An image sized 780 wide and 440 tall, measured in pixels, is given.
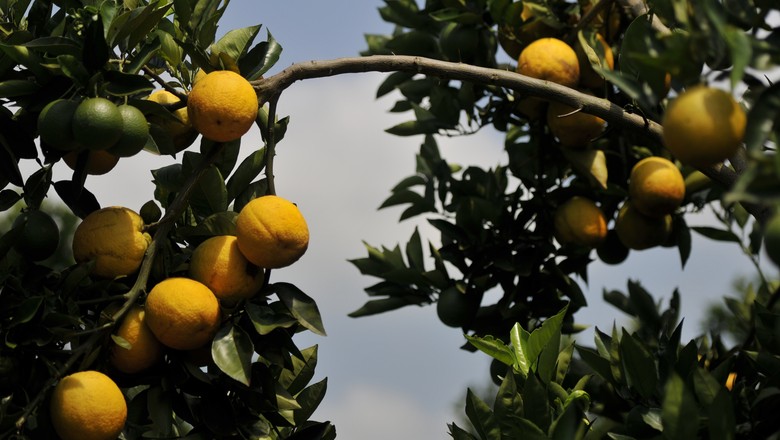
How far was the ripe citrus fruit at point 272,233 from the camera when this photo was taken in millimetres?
1865

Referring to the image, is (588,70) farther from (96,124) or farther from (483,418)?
(96,124)

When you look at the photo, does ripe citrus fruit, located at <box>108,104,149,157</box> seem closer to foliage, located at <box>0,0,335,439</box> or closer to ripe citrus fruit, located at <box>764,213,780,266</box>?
foliage, located at <box>0,0,335,439</box>

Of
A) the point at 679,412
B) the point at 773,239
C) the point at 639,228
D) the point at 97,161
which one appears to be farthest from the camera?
the point at 639,228

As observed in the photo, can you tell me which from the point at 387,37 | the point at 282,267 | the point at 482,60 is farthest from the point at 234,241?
the point at 387,37

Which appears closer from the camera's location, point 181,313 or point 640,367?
point 181,313

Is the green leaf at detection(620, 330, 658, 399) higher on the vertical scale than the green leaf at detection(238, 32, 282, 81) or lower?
lower

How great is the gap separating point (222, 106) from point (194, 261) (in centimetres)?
30

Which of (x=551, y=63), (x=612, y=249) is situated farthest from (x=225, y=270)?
(x=612, y=249)

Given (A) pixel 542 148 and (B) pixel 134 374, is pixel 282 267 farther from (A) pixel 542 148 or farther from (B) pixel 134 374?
(A) pixel 542 148

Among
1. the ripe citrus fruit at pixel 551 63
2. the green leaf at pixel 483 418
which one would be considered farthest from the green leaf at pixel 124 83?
the ripe citrus fruit at pixel 551 63

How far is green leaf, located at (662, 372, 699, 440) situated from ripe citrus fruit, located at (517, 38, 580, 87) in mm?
1309

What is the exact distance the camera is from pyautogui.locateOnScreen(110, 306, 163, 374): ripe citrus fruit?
185 centimetres

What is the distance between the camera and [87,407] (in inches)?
67.5

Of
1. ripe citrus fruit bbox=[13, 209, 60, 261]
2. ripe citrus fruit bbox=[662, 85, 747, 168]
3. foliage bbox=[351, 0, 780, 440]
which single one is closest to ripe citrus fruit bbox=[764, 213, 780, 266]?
ripe citrus fruit bbox=[662, 85, 747, 168]
